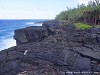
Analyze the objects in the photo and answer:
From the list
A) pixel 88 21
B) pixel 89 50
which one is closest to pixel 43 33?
pixel 88 21

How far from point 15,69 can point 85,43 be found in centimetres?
582

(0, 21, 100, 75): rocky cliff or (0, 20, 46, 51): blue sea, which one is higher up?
(0, 21, 100, 75): rocky cliff

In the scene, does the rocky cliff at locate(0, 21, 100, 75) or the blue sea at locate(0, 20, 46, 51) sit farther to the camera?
the blue sea at locate(0, 20, 46, 51)

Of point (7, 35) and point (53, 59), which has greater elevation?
point (53, 59)

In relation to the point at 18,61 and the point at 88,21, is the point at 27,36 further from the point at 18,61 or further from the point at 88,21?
the point at 18,61

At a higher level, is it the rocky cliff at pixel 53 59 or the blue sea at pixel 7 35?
the rocky cliff at pixel 53 59

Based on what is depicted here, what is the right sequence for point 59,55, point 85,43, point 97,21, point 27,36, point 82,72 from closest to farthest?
point 82,72
point 59,55
point 85,43
point 27,36
point 97,21

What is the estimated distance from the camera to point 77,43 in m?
14.2

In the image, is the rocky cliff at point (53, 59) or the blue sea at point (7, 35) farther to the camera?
the blue sea at point (7, 35)

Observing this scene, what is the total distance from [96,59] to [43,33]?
1234 centimetres

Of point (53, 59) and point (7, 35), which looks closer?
point (53, 59)

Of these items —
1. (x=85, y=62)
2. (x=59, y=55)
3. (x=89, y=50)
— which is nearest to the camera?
(x=85, y=62)

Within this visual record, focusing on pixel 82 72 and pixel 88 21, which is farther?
pixel 88 21

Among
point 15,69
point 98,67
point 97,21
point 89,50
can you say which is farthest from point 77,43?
point 97,21
